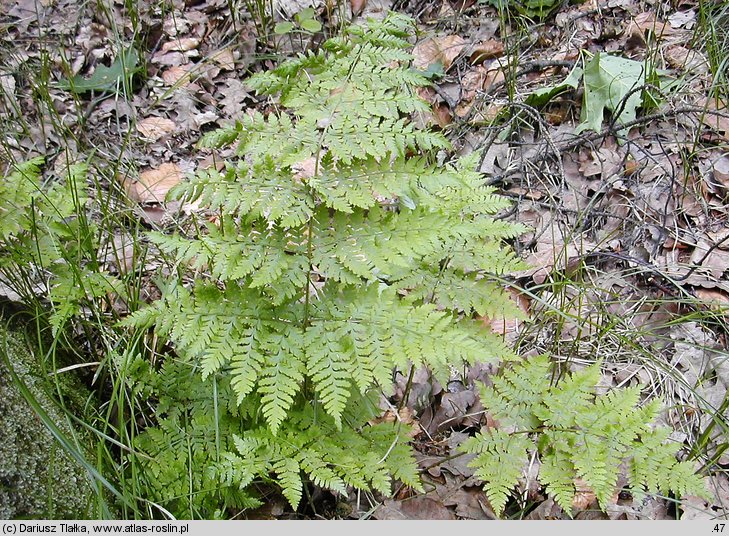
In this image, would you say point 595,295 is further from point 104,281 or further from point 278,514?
point 104,281

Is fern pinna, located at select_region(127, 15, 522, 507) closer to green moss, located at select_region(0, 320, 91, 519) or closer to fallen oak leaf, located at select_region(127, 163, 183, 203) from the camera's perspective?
green moss, located at select_region(0, 320, 91, 519)

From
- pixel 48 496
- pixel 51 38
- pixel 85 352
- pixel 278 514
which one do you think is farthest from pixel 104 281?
pixel 51 38

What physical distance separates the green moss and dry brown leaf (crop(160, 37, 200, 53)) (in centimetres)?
322

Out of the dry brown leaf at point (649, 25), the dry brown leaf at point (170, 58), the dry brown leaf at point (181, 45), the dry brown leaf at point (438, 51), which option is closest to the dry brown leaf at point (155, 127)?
the dry brown leaf at point (170, 58)

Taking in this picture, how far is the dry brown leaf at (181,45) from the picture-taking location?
4926 mm

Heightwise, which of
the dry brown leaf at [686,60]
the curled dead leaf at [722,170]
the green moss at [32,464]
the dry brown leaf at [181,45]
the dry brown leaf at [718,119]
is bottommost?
the green moss at [32,464]

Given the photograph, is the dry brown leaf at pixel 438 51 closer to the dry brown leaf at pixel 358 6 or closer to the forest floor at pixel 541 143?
the forest floor at pixel 541 143

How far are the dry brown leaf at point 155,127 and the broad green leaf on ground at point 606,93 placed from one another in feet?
8.94

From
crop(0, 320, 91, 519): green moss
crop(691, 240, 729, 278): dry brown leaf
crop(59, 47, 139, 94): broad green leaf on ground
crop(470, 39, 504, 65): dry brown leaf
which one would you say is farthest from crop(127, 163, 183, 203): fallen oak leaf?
crop(691, 240, 729, 278): dry brown leaf

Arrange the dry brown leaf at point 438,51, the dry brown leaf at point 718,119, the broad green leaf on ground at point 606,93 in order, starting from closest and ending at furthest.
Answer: the dry brown leaf at point 718,119 < the broad green leaf on ground at point 606,93 < the dry brown leaf at point 438,51

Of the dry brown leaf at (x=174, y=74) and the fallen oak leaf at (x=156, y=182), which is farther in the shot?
the dry brown leaf at (x=174, y=74)

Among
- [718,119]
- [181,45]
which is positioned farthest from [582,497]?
[181,45]

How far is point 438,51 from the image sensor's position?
4.53m

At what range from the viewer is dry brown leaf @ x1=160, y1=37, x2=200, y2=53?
4926 mm
